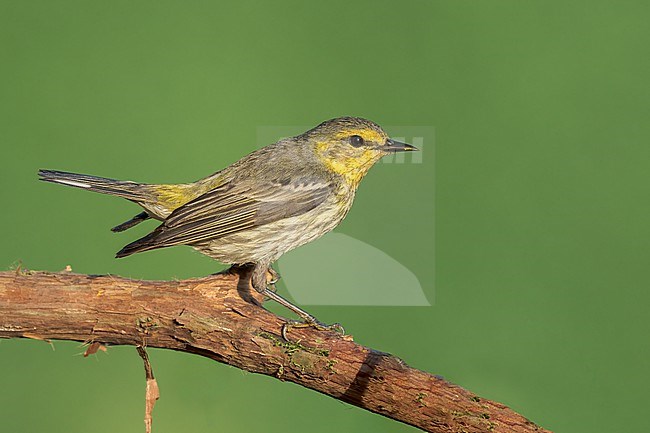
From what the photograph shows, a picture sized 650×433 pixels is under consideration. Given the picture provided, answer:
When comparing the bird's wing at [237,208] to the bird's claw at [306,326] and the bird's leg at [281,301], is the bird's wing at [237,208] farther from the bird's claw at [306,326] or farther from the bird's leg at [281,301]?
the bird's claw at [306,326]

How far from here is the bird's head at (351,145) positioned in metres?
1.85

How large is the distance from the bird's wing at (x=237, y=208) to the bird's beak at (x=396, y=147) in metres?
0.16

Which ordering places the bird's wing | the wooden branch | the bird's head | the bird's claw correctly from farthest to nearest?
the bird's head < the bird's wing < the bird's claw < the wooden branch

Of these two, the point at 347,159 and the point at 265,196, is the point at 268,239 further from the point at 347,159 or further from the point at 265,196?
the point at 347,159

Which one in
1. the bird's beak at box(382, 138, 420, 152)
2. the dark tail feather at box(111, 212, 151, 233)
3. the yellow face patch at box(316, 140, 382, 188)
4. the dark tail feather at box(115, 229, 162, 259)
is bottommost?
the dark tail feather at box(115, 229, 162, 259)

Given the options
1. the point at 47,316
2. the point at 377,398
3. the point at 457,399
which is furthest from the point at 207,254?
the point at 457,399

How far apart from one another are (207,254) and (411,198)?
72cm

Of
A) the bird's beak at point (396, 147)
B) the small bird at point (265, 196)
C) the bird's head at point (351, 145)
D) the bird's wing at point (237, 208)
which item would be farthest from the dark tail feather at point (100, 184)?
the bird's beak at point (396, 147)

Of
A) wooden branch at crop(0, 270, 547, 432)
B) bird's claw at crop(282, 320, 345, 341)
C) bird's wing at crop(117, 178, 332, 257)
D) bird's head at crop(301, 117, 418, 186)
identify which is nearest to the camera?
wooden branch at crop(0, 270, 547, 432)

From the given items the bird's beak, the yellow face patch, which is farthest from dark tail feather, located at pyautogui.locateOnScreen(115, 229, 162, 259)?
the bird's beak

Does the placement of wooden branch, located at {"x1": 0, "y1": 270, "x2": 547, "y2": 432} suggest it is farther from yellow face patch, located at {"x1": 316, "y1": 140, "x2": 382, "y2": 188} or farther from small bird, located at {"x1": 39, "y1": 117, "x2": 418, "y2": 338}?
yellow face patch, located at {"x1": 316, "y1": 140, "x2": 382, "y2": 188}

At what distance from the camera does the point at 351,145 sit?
188 centimetres

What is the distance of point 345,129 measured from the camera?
1.87 metres

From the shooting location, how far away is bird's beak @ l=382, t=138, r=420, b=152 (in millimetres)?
1826
